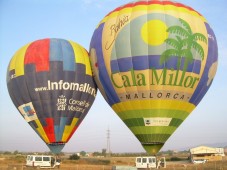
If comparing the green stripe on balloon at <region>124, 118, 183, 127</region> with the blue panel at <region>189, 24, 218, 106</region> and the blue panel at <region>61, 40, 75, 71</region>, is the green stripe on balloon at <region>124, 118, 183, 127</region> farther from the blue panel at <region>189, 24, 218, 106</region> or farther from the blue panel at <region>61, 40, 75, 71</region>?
the blue panel at <region>61, 40, 75, 71</region>

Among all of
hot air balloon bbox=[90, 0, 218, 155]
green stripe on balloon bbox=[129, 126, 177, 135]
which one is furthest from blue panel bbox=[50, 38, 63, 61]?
green stripe on balloon bbox=[129, 126, 177, 135]

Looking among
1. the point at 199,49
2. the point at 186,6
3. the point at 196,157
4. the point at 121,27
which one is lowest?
the point at 196,157

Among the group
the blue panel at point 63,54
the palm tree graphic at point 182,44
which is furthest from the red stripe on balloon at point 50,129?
the palm tree graphic at point 182,44

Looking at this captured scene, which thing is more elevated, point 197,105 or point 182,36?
point 182,36

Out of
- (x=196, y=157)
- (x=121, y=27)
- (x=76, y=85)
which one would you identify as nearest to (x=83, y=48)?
(x=76, y=85)

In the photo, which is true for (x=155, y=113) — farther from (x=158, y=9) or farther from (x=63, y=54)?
(x=63, y=54)

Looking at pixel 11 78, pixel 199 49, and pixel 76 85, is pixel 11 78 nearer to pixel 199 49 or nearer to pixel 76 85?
pixel 76 85

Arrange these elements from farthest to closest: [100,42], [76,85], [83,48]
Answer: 1. [83,48]
2. [76,85]
3. [100,42]

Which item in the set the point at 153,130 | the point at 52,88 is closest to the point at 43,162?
the point at 52,88
